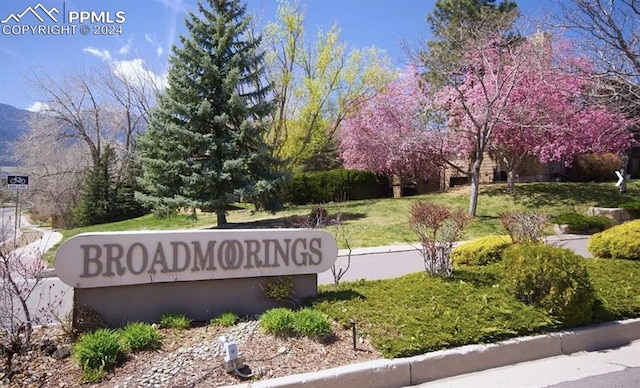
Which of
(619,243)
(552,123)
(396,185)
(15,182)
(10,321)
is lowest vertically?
(10,321)

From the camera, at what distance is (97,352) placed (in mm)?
3916

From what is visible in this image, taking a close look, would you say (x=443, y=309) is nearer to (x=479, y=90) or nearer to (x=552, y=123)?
(x=552, y=123)

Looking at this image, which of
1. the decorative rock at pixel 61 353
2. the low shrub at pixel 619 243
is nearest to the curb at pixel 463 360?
the decorative rock at pixel 61 353

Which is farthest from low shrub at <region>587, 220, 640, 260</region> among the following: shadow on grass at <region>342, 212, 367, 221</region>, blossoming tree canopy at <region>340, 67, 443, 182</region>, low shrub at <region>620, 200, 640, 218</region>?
blossoming tree canopy at <region>340, 67, 443, 182</region>

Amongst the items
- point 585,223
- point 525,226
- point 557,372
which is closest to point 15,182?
point 525,226

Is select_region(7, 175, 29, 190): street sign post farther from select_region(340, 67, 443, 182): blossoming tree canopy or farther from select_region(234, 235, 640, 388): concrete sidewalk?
select_region(340, 67, 443, 182): blossoming tree canopy

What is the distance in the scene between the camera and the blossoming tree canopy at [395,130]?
22.6 m

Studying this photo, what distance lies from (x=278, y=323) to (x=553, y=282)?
3176 mm

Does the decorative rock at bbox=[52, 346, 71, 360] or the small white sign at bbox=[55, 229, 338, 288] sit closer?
the decorative rock at bbox=[52, 346, 71, 360]

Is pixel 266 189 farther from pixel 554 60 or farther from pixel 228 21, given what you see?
pixel 554 60

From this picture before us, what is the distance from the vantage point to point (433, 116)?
78.1ft

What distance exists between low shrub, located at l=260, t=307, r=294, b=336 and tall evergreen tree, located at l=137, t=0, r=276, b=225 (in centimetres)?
1165

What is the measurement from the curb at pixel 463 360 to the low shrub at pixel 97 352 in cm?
115

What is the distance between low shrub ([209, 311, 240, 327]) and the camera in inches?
194
